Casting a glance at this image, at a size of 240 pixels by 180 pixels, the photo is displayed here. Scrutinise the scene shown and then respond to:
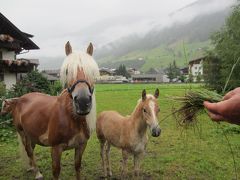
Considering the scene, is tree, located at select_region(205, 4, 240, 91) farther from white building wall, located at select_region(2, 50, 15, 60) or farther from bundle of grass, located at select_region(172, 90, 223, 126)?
bundle of grass, located at select_region(172, 90, 223, 126)

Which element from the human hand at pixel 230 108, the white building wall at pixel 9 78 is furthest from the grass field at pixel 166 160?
the white building wall at pixel 9 78

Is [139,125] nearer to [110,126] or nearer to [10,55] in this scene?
[110,126]

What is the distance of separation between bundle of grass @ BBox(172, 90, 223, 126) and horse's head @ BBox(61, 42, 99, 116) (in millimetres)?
1218

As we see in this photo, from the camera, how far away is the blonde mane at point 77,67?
174 inches

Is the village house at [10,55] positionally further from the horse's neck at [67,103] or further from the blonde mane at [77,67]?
the blonde mane at [77,67]

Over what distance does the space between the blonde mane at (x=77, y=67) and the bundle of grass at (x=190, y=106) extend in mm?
1398

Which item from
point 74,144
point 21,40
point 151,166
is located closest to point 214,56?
→ point 21,40

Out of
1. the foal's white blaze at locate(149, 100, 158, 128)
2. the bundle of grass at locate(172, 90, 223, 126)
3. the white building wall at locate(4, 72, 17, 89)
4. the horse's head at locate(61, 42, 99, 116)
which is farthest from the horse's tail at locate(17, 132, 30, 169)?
the white building wall at locate(4, 72, 17, 89)

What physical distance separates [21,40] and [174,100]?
20654 millimetres

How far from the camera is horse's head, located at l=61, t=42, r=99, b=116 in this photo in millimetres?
4082

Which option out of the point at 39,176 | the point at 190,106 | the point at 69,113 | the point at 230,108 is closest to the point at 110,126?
the point at 69,113

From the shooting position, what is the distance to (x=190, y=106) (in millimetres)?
3703

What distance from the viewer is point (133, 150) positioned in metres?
5.62

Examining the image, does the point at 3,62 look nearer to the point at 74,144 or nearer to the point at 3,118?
the point at 3,118
